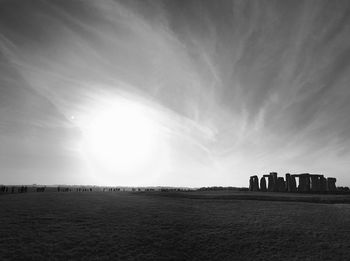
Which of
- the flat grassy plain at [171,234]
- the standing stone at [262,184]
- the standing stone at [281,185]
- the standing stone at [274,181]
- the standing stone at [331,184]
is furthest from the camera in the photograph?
the standing stone at [262,184]

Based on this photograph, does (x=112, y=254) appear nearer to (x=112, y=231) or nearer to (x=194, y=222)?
(x=112, y=231)

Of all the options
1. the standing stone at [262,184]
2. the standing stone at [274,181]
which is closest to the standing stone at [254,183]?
the standing stone at [262,184]

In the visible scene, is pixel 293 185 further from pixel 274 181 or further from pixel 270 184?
pixel 270 184

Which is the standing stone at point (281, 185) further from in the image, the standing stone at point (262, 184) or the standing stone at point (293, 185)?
the standing stone at point (262, 184)

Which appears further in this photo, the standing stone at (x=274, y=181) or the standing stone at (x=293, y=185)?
the standing stone at (x=274, y=181)

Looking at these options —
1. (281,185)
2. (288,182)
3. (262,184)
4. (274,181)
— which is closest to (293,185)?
(288,182)

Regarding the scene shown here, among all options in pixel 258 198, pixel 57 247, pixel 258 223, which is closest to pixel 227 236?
pixel 258 223

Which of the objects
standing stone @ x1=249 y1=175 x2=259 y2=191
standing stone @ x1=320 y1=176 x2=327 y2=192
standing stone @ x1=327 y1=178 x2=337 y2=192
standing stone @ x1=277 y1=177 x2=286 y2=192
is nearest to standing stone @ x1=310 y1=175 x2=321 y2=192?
standing stone @ x1=320 y1=176 x2=327 y2=192

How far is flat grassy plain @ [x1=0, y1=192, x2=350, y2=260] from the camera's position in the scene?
12.7 m

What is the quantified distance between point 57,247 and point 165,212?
34.2ft

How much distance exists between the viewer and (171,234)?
15.7 meters

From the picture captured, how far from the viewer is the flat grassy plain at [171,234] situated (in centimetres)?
1272

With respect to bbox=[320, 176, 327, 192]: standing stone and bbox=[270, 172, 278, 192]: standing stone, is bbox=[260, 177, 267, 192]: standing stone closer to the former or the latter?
bbox=[270, 172, 278, 192]: standing stone

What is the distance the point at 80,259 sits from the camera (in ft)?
38.4
